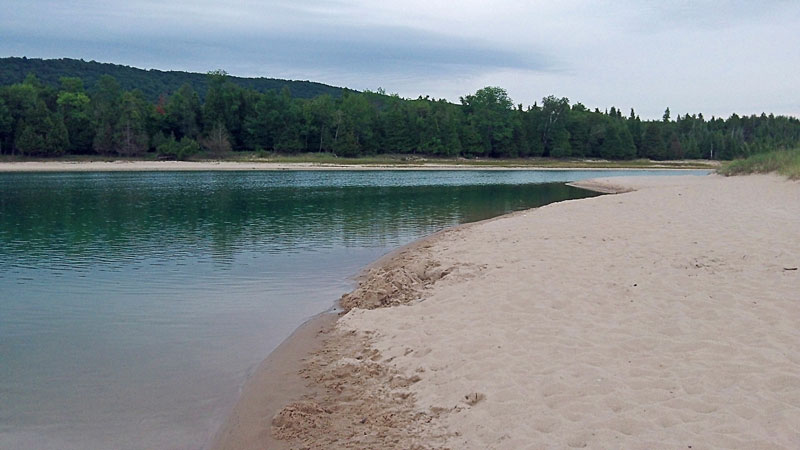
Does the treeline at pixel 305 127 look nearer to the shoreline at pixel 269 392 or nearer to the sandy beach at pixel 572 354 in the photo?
the sandy beach at pixel 572 354

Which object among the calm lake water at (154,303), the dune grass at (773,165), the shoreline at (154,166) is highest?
the dune grass at (773,165)

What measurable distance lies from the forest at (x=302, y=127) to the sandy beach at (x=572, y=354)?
75.5 meters

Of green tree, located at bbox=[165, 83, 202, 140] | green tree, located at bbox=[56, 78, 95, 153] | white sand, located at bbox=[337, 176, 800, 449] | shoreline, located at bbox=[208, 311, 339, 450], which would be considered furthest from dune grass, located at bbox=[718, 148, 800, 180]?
green tree, located at bbox=[56, 78, 95, 153]

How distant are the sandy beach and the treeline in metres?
66.2

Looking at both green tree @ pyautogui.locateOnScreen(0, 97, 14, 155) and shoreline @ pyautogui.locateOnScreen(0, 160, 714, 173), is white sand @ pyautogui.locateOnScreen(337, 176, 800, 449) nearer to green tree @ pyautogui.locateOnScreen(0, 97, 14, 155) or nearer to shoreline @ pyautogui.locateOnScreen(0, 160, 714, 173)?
shoreline @ pyautogui.locateOnScreen(0, 160, 714, 173)

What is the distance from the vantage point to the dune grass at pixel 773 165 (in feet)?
88.0

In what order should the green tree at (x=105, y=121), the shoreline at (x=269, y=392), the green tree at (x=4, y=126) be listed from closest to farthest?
the shoreline at (x=269, y=392) → the green tree at (x=4, y=126) → the green tree at (x=105, y=121)

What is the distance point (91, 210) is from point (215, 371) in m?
20.9

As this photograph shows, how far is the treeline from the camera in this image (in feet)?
259

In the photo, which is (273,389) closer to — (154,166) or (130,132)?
(154,166)

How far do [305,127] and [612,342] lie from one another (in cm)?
9191

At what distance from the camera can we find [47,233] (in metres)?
18.4

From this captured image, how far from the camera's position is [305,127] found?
310ft

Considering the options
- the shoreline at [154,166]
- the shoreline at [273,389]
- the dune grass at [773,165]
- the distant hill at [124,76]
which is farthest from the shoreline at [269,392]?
Result: the distant hill at [124,76]
